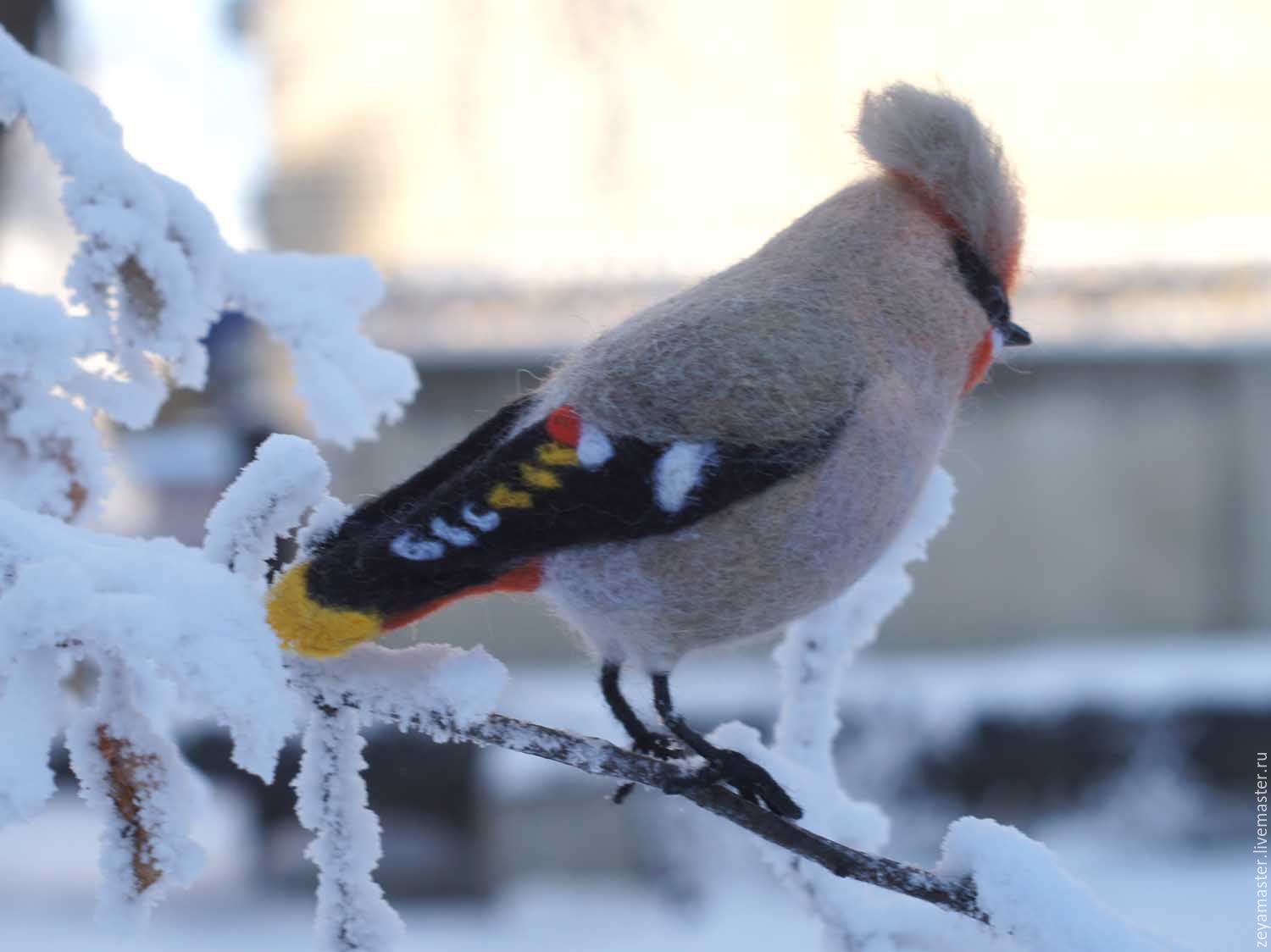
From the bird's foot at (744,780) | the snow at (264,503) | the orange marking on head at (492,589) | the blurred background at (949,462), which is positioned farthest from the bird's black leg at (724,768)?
the blurred background at (949,462)

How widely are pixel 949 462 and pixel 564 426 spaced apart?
81.3 inches

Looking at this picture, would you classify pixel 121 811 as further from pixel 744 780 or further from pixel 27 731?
pixel 744 780

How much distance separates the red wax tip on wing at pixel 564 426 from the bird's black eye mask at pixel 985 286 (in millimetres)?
270

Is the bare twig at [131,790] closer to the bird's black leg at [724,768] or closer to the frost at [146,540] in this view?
the frost at [146,540]

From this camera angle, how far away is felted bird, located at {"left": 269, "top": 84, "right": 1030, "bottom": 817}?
639 mm

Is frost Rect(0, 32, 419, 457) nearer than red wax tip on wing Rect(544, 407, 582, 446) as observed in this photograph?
No

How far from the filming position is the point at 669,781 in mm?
704

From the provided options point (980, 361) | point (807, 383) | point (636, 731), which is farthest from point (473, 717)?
point (980, 361)

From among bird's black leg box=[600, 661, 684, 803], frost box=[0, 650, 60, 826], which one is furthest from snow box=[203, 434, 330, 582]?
bird's black leg box=[600, 661, 684, 803]

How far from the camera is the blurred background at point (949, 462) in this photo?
2.85m

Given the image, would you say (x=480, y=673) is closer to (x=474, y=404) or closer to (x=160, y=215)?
(x=160, y=215)

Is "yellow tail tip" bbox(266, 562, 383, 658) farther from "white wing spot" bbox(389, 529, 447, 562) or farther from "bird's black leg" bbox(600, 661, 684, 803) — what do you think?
"bird's black leg" bbox(600, 661, 684, 803)

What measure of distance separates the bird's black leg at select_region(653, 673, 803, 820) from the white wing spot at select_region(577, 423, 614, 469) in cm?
15

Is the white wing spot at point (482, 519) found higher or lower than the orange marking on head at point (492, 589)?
higher
